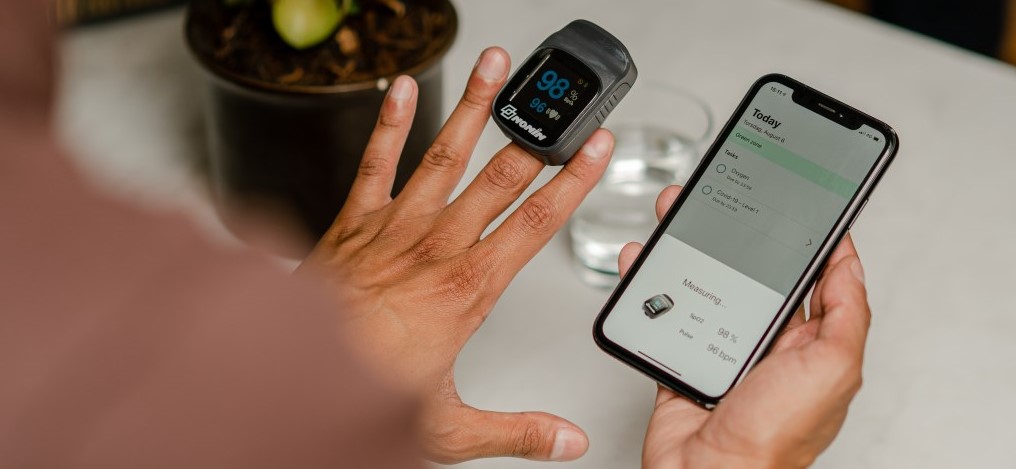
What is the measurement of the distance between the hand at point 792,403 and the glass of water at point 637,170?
239 millimetres

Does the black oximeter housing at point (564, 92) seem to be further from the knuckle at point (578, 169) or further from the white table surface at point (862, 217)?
the white table surface at point (862, 217)

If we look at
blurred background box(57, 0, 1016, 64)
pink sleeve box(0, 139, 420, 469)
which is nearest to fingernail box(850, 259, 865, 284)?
pink sleeve box(0, 139, 420, 469)

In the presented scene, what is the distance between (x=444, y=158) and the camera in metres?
0.66

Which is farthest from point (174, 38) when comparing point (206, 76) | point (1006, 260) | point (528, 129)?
point (1006, 260)

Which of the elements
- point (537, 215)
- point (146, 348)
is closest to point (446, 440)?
point (537, 215)

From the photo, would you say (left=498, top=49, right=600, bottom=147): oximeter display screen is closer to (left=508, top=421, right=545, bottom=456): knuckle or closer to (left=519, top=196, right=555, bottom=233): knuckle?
(left=519, top=196, right=555, bottom=233): knuckle

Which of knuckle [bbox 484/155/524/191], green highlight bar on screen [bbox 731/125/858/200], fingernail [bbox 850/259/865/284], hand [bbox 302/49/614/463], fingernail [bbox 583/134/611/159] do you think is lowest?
hand [bbox 302/49/614/463]

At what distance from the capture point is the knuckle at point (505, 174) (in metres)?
0.64

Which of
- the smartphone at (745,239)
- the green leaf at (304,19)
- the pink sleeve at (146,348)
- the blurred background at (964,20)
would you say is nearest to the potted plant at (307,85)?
the green leaf at (304,19)

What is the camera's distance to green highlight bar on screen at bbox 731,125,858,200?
2.03 feet

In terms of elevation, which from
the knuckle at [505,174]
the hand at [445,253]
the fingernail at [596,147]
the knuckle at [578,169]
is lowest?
the hand at [445,253]

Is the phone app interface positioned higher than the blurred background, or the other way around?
the blurred background

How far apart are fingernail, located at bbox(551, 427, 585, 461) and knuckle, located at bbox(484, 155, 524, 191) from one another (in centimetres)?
17

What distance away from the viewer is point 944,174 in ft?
2.94
